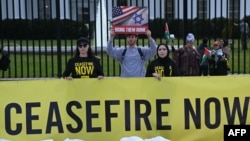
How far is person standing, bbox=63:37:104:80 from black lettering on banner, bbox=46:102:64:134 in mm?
736

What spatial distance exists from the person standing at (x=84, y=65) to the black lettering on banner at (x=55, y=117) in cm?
74

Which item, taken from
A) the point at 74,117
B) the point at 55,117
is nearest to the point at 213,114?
the point at 74,117

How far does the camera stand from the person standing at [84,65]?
279 inches

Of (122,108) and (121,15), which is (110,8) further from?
(122,108)

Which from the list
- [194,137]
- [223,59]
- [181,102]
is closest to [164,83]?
[181,102]

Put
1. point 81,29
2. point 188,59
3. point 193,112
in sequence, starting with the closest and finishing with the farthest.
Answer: point 193,112
point 188,59
point 81,29

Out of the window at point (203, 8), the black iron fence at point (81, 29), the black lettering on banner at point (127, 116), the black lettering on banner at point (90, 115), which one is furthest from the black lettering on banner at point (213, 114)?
the window at point (203, 8)

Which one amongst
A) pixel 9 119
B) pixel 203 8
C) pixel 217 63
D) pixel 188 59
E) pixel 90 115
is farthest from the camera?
pixel 203 8

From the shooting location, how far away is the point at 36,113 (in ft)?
21.1

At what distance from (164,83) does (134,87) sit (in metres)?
0.36

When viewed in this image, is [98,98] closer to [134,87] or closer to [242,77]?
[134,87]

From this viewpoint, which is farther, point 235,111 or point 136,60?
point 136,60

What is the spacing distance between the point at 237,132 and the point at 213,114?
1.16 ft

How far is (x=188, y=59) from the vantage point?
927cm
